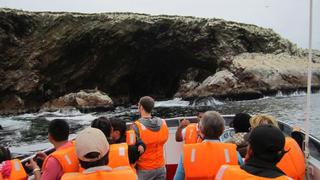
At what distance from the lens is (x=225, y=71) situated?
155 ft

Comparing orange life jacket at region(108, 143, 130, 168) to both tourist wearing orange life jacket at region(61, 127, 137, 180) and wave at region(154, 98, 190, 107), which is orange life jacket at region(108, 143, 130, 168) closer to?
tourist wearing orange life jacket at region(61, 127, 137, 180)

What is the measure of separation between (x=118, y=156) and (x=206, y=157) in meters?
0.68

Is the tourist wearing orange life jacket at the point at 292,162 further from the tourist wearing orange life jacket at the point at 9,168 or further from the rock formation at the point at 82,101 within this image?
the rock formation at the point at 82,101

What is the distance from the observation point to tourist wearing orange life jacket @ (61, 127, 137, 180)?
8.42ft

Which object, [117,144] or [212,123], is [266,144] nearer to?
[212,123]

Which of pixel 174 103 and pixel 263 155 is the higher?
pixel 263 155

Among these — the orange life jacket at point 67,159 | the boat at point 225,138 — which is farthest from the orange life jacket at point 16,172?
the boat at point 225,138

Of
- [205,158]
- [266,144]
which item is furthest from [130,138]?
[266,144]

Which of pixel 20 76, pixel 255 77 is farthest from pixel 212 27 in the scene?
pixel 20 76

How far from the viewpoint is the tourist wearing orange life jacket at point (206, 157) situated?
10.6 ft

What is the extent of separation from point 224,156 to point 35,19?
46.4 metres

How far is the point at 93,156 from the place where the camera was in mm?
2588

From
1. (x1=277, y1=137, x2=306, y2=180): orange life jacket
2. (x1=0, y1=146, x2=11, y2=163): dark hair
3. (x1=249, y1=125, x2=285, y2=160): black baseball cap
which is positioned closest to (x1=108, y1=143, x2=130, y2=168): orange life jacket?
(x1=0, y1=146, x2=11, y2=163): dark hair

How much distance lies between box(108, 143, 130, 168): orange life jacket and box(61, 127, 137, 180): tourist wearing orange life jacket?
0.65 m
